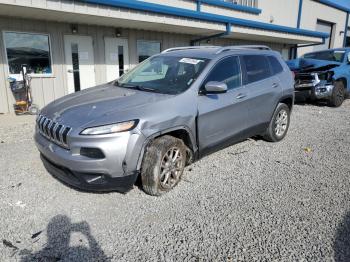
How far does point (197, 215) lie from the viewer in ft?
10.4

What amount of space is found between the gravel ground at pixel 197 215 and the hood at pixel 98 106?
975 millimetres

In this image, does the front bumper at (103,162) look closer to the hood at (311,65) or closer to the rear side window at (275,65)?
the rear side window at (275,65)

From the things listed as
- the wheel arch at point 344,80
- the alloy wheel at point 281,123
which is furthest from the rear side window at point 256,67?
the wheel arch at point 344,80

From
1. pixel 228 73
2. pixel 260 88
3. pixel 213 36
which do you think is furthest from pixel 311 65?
pixel 228 73

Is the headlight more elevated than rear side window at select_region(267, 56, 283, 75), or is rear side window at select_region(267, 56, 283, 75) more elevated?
rear side window at select_region(267, 56, 283, 75)

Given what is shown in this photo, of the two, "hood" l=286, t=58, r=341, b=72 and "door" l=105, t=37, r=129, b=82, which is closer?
"hood" l=286, t=58, r=341, b=72

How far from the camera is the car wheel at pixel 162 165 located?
3.34 meters

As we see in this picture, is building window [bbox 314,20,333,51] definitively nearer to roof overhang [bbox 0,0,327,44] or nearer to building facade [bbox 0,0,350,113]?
building facade [bbox 0,0,350,113]

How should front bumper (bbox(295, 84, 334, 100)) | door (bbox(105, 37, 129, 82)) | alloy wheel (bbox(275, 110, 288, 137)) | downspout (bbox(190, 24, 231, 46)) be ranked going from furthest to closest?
downspout (bbox(190, 24, 231, 46))
door (bbox(105, 37, 129, 82))
front bumper (bbox(295, 84, 334, 100))
alloy wheel (bbox(275, 110, 288, 137))

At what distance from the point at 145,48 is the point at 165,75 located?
7.23 m

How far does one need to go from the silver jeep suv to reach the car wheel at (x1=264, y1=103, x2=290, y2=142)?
26cm

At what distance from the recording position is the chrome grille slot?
315 cm

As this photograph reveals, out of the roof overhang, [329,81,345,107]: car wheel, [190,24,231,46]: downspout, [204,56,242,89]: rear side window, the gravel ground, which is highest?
the roof overhang

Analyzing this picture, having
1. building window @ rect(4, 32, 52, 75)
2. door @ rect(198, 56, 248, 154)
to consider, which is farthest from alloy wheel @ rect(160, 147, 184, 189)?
building window @ rect(4, 32, 52, 75)
